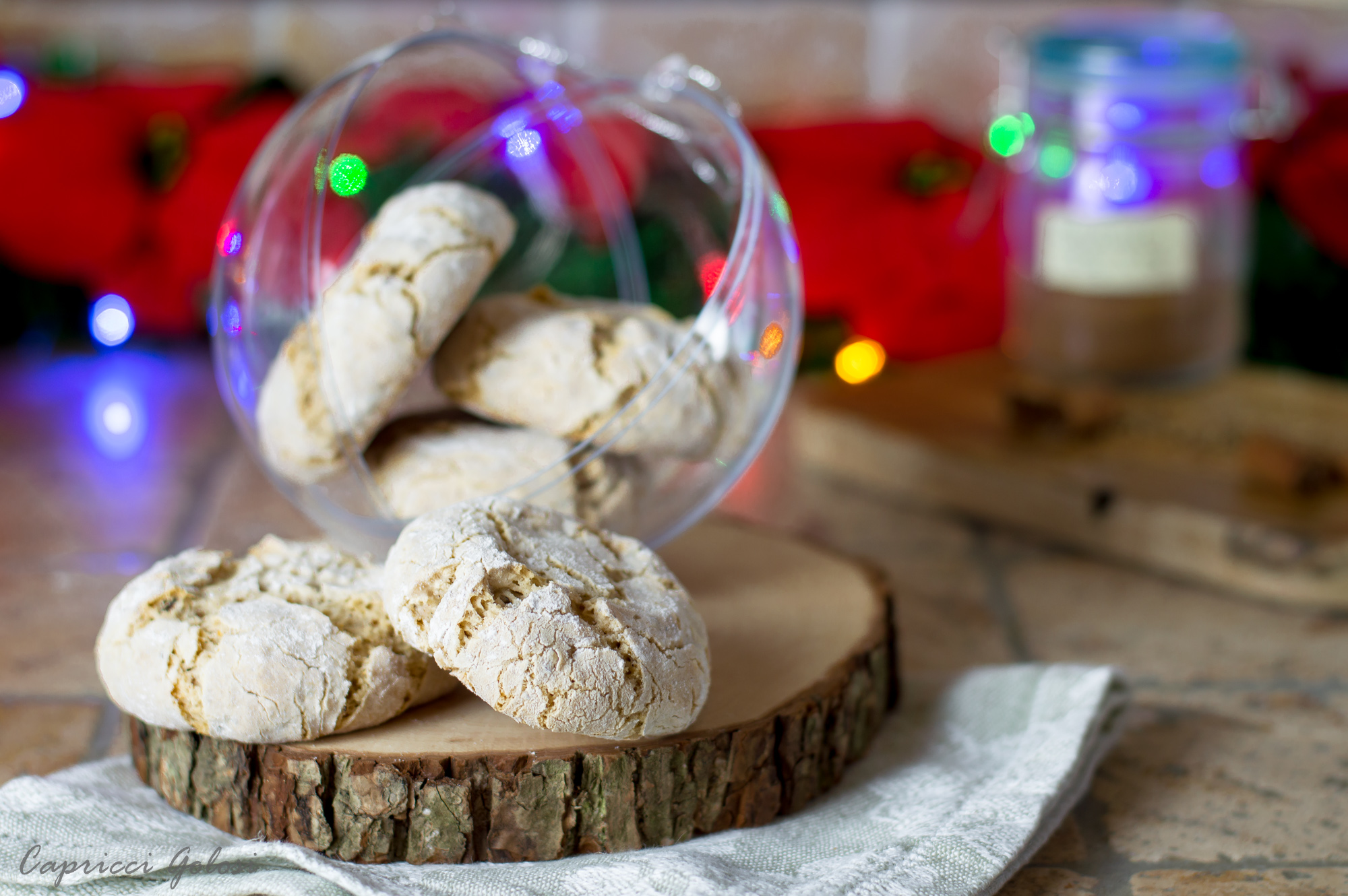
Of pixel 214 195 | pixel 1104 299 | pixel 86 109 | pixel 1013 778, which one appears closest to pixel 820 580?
pixel 1013 778

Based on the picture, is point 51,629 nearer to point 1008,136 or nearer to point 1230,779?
point 1230,779

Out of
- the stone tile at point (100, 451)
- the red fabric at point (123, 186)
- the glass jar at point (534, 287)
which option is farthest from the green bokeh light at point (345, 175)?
the red fabric at point (123, 186)

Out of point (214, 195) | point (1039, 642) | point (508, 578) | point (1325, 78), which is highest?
point (1325, 78)

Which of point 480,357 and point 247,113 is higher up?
point 247,113

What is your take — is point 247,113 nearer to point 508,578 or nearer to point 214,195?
point 214,195

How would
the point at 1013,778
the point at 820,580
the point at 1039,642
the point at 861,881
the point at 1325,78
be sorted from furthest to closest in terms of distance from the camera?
the point at 1325,78, the point at 1039,642, the point at 820,580, the point at 1013,778, the point at 861,881

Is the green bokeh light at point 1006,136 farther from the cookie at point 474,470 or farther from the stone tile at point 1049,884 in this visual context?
the stone tile at point 1049,884

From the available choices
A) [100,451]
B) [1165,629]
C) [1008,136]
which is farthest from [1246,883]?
[100,451]
